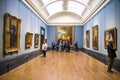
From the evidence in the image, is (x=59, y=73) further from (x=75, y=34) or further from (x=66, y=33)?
(x=75, y=34)

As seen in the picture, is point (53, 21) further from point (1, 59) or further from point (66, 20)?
point (1, 59)

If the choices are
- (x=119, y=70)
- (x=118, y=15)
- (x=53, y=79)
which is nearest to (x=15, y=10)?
(x=53, y=79)

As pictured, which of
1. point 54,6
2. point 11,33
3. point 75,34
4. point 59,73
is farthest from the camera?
point 75,34

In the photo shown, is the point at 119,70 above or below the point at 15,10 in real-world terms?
below

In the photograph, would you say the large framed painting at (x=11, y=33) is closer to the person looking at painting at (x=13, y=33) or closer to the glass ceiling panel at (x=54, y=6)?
the person looking at painting at (x=13, y=33)

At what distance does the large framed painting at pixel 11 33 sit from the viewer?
765cm

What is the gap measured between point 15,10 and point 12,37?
1.83 meters

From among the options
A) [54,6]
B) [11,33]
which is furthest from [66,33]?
[11,33]

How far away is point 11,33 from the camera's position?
8586 mm

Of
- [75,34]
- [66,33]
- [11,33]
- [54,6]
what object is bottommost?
[11,33]

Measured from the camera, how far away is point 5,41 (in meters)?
7.61

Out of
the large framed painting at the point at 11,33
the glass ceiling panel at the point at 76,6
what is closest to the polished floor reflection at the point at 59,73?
the large framed painting at the point at 11,33

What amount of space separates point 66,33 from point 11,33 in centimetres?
1948

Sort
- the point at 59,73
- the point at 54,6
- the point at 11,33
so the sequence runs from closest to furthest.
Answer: the point at 59,73, the point at 11,33, the point at 54,6
